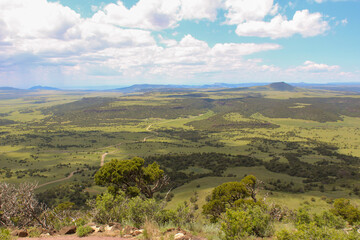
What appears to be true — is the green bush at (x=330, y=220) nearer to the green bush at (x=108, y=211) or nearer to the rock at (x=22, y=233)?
the green bush at (x=108, y=211)

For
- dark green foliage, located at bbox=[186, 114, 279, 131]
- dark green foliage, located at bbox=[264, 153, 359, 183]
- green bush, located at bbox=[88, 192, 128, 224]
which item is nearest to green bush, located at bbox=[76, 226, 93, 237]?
green bush, located at bbox=[88, 192, 128, 224]

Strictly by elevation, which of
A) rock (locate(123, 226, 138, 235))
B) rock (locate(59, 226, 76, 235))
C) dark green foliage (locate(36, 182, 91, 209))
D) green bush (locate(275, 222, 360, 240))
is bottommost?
dark green foliage (locate(36, 182, 91, 209))

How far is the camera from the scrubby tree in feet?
88.0

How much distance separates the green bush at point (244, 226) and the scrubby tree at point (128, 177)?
48.2 feet

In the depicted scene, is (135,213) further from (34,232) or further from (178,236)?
(34,232)

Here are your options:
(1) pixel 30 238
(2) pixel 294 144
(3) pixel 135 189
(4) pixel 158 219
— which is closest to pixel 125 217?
(4) pixel 158 219

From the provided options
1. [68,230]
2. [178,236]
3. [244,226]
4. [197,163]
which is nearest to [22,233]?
[68,230]

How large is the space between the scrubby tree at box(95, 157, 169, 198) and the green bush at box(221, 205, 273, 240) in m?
14.7

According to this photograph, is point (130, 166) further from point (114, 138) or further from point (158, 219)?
point (114, 138)

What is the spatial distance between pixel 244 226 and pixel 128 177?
1836cm

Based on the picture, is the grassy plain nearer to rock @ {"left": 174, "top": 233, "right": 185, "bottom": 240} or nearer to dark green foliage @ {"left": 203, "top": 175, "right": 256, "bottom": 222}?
dark green foliage @ {"left": 203, "top": 175, "right": 256, "bottom": 222}

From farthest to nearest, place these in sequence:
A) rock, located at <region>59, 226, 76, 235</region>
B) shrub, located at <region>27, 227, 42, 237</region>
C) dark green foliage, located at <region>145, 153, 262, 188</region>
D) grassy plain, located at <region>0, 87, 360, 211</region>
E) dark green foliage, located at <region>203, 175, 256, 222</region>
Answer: dark green foliage, located at <region>145, 153, 262, 188</region> → grassy plain, located at <region>0, 87, 360, 211</region> → dark green foliage, located at <region>203, 175, 256, 222</region> → rock, located at <region>59, 226, 76, 235</region> → shrub, located at <region>27, 227, 42, 237</region>

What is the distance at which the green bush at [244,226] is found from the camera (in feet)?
41.8

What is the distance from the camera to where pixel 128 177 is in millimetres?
27859
